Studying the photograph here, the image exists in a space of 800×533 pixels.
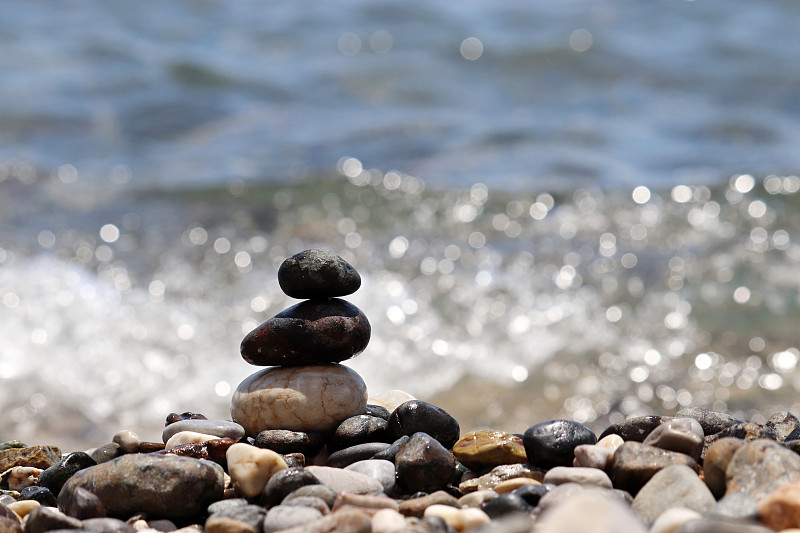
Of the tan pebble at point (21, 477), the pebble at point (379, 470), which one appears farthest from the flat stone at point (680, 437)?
the tan pebble at point (21, 477)

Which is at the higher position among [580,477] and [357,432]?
[357,432]

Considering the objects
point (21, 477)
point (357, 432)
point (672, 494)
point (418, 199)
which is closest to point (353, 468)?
point (357, 432)

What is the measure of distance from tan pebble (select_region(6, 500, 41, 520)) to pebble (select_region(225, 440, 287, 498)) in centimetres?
64

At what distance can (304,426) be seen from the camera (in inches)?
120

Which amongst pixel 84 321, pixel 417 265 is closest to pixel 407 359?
pixel 417 265

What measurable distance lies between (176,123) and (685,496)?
1064 cm

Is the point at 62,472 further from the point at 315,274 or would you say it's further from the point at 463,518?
the point at 463,518

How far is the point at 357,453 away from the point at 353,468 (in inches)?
5.2

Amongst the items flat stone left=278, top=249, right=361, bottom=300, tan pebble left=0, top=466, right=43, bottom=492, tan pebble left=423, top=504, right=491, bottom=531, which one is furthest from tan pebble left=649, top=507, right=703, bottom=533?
tan pebble left=0, top=466, right=43, bottom=492

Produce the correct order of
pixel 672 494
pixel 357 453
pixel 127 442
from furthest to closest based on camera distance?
1. pixel 127 442
2. pixel 357 453
3. pixel 672 494

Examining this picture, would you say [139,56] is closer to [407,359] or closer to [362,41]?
[362,41]

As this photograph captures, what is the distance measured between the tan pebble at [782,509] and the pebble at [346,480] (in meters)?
1.13

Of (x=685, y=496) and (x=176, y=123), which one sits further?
(x=176, y=123)

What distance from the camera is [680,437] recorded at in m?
2.71
